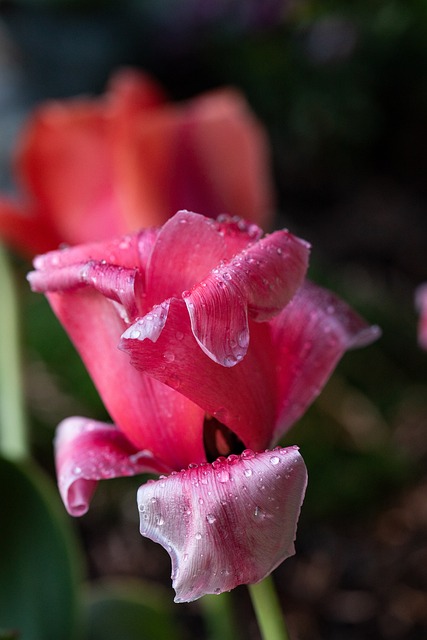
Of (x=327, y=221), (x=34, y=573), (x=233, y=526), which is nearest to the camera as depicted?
(x=233, y=526)

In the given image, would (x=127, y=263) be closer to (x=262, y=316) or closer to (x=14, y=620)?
(x=262, y=316)

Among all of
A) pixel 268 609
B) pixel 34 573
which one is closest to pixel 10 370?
pixel 34 573

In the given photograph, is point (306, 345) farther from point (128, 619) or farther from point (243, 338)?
point (128, 619)

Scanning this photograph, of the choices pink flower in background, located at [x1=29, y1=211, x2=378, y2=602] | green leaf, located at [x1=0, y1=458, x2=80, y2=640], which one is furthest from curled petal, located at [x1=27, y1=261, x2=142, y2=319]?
green leaf, located at [x1=0, y1=458, x2=80, y2=640]

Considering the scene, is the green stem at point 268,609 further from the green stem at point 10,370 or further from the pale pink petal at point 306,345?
the green stem at point 10,370

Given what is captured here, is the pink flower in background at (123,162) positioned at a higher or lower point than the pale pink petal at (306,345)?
lower

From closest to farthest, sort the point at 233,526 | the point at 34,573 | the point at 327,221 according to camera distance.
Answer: the point at 233,526 < the point at 34,573 < the point at 327,221

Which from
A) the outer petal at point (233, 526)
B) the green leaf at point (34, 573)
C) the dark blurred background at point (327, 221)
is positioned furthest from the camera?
the dark blurred background at point (327, 221)

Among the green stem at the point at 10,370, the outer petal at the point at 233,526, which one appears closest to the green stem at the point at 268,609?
the outer petal at the point at 233,526

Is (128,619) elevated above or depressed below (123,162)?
below
